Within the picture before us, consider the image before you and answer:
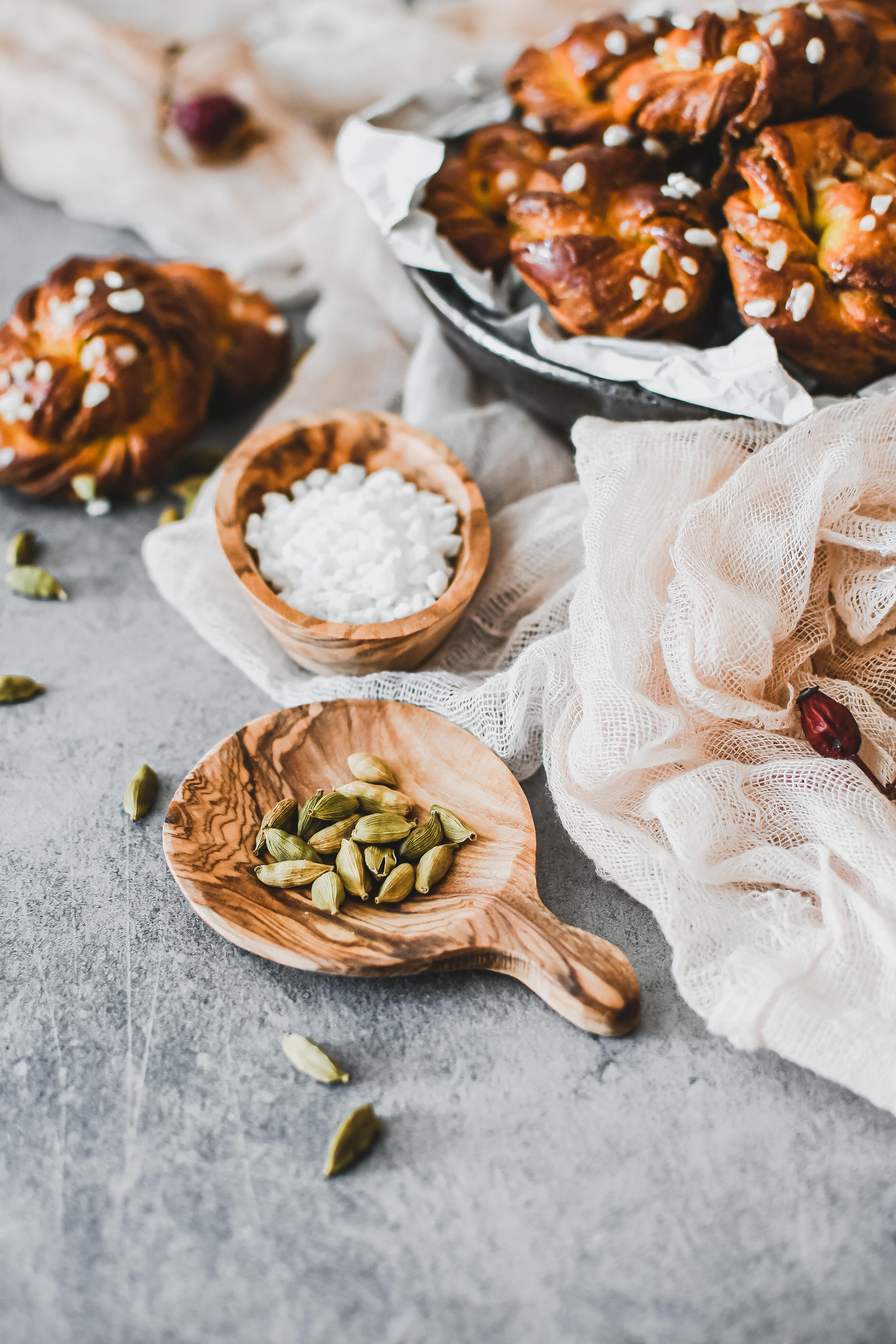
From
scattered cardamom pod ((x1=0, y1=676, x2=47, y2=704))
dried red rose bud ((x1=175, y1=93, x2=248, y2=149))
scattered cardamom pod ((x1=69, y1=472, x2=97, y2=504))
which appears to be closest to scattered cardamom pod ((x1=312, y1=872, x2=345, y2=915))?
scattered cardamom pod ((x1=0, y1=676, x2=47, y2=704))

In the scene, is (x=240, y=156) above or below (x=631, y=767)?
above

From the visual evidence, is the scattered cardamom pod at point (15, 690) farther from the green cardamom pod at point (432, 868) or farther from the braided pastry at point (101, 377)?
the green cardamom pod at point (432, 868)

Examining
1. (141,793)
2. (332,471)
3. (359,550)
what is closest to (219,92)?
(332,471)

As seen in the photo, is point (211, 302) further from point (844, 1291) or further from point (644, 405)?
point (844, 1291)

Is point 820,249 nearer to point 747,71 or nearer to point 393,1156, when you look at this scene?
point 747,71

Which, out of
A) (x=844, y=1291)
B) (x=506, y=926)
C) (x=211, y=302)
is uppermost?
(x=211, y=302)

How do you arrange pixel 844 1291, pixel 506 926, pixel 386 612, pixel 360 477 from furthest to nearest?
pixel 360 477
pixel 386 612
pixel 506 926
pixel 844 1291

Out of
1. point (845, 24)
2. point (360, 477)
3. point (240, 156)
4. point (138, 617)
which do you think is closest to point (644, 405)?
point (360, 477)

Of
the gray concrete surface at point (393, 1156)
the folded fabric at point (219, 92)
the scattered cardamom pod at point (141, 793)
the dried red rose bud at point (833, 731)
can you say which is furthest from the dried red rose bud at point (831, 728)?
the folded fabric at point (219, 92)
